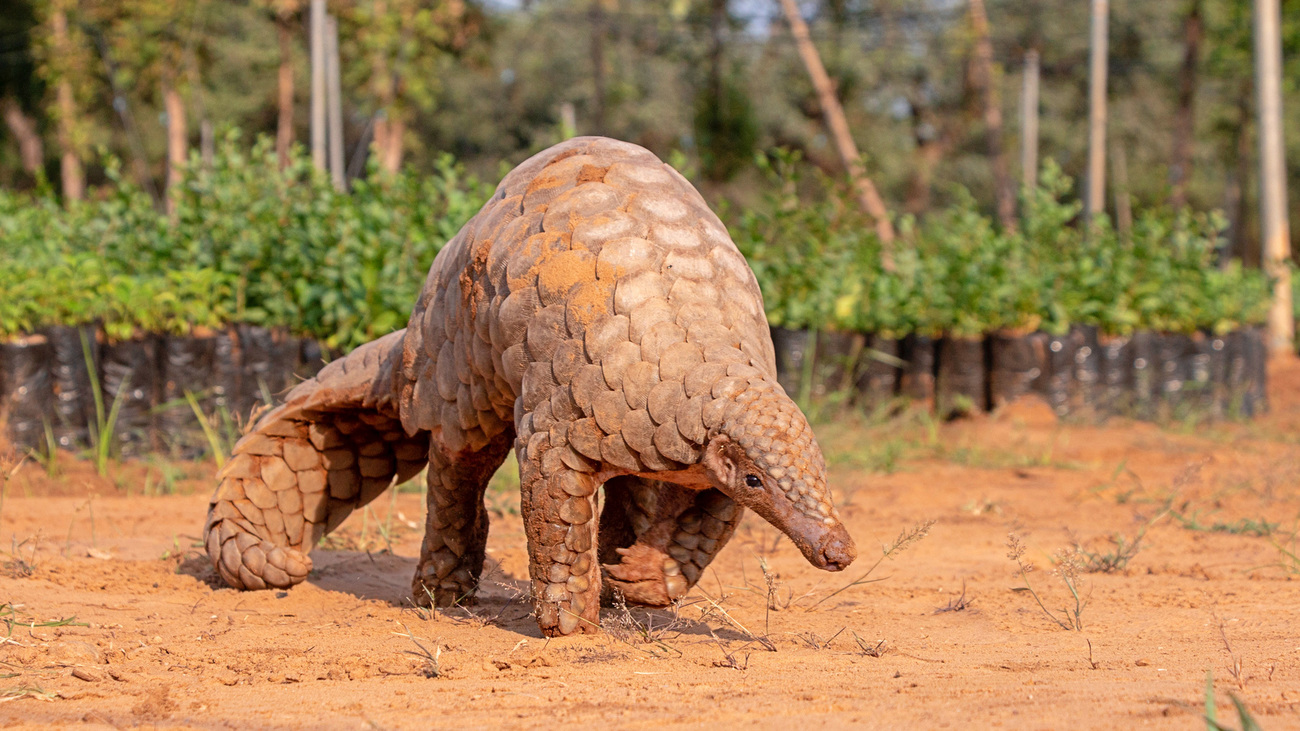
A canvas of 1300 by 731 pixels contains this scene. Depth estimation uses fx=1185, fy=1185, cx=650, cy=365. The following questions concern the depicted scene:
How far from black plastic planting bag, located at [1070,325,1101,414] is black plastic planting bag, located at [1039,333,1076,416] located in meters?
0.07

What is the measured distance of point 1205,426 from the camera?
9.08m

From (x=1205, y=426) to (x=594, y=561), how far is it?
23.9 feet

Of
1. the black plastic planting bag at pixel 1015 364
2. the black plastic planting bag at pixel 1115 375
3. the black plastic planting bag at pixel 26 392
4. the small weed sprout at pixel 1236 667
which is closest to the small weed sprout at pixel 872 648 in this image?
the small weed sprout at pixel 1236 667

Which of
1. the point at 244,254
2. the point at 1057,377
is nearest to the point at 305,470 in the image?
the point at 244,254

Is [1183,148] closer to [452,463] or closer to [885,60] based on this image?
[885,60]

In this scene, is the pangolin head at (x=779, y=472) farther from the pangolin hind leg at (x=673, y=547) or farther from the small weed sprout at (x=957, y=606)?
the small weed sprout at (x=957, y=606)

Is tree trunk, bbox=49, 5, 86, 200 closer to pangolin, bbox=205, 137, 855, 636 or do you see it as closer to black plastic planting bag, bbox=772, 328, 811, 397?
black plastic planting bag, bbox=772, 328, 811, 397

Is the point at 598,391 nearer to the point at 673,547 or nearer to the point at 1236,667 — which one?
the point at 673,547

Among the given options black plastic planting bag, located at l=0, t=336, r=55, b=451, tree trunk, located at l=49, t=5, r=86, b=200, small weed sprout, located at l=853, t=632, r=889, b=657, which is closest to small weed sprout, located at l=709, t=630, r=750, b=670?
small weed sprout, located at l=853, t=632, r=889, b=657

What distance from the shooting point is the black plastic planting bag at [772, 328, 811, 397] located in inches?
335

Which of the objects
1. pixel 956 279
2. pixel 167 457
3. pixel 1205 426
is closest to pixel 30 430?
pixel 167 457

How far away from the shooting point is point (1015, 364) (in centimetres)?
878

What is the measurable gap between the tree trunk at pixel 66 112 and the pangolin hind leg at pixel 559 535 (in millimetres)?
23876

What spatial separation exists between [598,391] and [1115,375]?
7.21m
